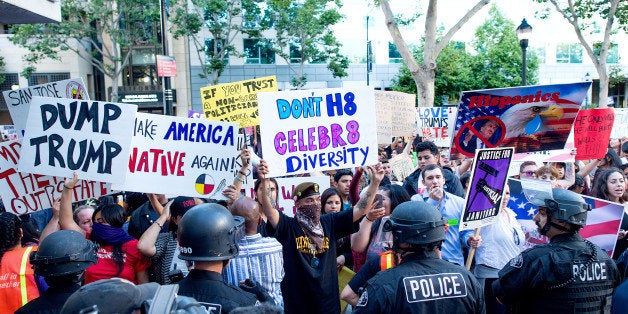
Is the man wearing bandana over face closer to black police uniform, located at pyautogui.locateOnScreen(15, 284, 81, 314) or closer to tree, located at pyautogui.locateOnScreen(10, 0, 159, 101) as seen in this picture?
black police uniform, located at pyautogui.locateOnScreen(15, 284, 81, 314)

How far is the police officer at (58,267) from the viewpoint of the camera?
2979 mm

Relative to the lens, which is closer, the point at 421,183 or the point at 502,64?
the point at 421,183

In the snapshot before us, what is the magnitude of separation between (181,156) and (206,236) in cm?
272

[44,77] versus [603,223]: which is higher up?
[44,77]

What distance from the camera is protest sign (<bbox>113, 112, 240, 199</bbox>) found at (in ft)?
17.3

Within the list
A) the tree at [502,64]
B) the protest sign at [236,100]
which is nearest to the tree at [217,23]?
the tree at [502,64]

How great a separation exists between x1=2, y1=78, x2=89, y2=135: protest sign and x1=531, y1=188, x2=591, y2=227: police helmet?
16.0 feet

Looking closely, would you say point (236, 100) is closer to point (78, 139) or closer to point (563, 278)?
point (78, 139)

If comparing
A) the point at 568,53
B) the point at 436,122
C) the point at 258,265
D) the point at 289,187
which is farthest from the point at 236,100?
the point at 568,53

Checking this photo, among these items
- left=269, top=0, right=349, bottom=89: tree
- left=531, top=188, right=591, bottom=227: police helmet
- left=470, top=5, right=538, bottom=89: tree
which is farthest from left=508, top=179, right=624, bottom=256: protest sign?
left=470, top=5, right=538, bottom=89: tree

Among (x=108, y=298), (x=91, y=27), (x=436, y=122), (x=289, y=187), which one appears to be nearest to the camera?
(x=108, y=298)

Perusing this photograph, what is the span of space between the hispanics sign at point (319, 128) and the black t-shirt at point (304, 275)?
0.69 metres

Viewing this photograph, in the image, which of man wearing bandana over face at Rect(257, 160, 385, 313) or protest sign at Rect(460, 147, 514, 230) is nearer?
man wearing bandana over face at Rect(257, 160, 385, 313)

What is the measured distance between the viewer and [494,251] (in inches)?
205
